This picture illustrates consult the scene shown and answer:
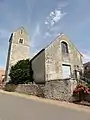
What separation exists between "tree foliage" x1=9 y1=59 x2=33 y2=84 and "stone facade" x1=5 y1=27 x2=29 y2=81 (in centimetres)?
847

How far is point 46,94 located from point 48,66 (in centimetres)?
642

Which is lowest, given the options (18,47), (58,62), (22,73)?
(22,73)

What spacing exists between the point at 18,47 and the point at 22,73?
1413 centimetres

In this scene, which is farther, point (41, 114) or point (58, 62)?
point (58, 62)

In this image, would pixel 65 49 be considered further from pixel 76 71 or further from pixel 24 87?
pixel 24 87

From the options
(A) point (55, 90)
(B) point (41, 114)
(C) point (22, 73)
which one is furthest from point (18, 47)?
(B) point (41, 114)

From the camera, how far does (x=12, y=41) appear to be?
40.3m

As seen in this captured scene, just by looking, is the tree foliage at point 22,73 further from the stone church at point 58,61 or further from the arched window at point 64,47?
the arched window at point 64,47

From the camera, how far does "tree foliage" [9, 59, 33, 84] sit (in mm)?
27828

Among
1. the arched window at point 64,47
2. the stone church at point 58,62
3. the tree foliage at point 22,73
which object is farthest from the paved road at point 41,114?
the tree foliage at point 22,73

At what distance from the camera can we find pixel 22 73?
28.3 metres

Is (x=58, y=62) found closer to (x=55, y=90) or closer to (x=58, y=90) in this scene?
(x=55, y=90)

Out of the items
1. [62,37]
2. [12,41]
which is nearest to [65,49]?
[62,37]

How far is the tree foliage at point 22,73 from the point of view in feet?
91.3
